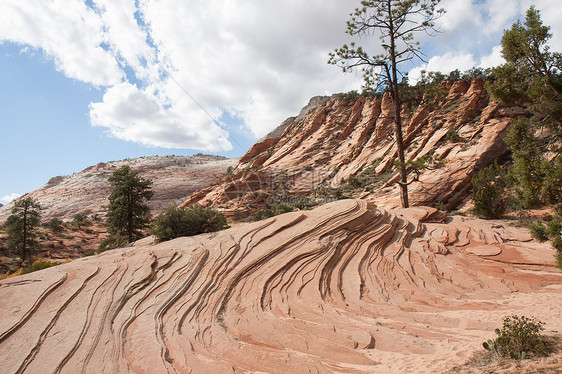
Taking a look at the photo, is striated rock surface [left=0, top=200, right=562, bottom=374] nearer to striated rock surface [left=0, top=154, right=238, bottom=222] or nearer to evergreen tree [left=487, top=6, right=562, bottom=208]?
evergreen tree [left=487, top=6, right=562, bottom=208]

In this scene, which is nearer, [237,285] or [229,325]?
[229,325]

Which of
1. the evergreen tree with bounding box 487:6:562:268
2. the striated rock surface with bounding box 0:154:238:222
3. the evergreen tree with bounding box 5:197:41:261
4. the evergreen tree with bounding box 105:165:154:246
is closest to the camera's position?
the evergreen tree with bounding box 487:6:562:268

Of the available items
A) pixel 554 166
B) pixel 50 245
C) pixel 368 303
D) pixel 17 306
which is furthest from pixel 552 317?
pixel 50 245

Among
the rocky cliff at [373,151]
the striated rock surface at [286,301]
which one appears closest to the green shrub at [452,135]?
the rocky cliff at [373,151]

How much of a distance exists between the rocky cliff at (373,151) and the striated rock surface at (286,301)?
8348 mm

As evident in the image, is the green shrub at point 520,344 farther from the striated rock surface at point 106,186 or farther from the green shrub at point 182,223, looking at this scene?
the striated rock surface at point 106,186

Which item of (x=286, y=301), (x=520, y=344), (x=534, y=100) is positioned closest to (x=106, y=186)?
(x=286, y=301)

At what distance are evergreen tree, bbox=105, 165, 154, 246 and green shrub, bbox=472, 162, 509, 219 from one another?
72.1 ft

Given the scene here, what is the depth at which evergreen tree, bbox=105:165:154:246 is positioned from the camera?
72.9 feet

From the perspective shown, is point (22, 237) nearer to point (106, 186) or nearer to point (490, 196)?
point (490, 196)

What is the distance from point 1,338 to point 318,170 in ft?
128

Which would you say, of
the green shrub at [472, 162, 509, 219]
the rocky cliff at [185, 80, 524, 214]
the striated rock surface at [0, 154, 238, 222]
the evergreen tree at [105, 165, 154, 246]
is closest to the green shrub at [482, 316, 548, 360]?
the green shrub at [472, 162, 509, 219]

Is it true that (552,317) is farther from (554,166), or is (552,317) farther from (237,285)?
(237,285)

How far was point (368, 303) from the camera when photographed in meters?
6.47
